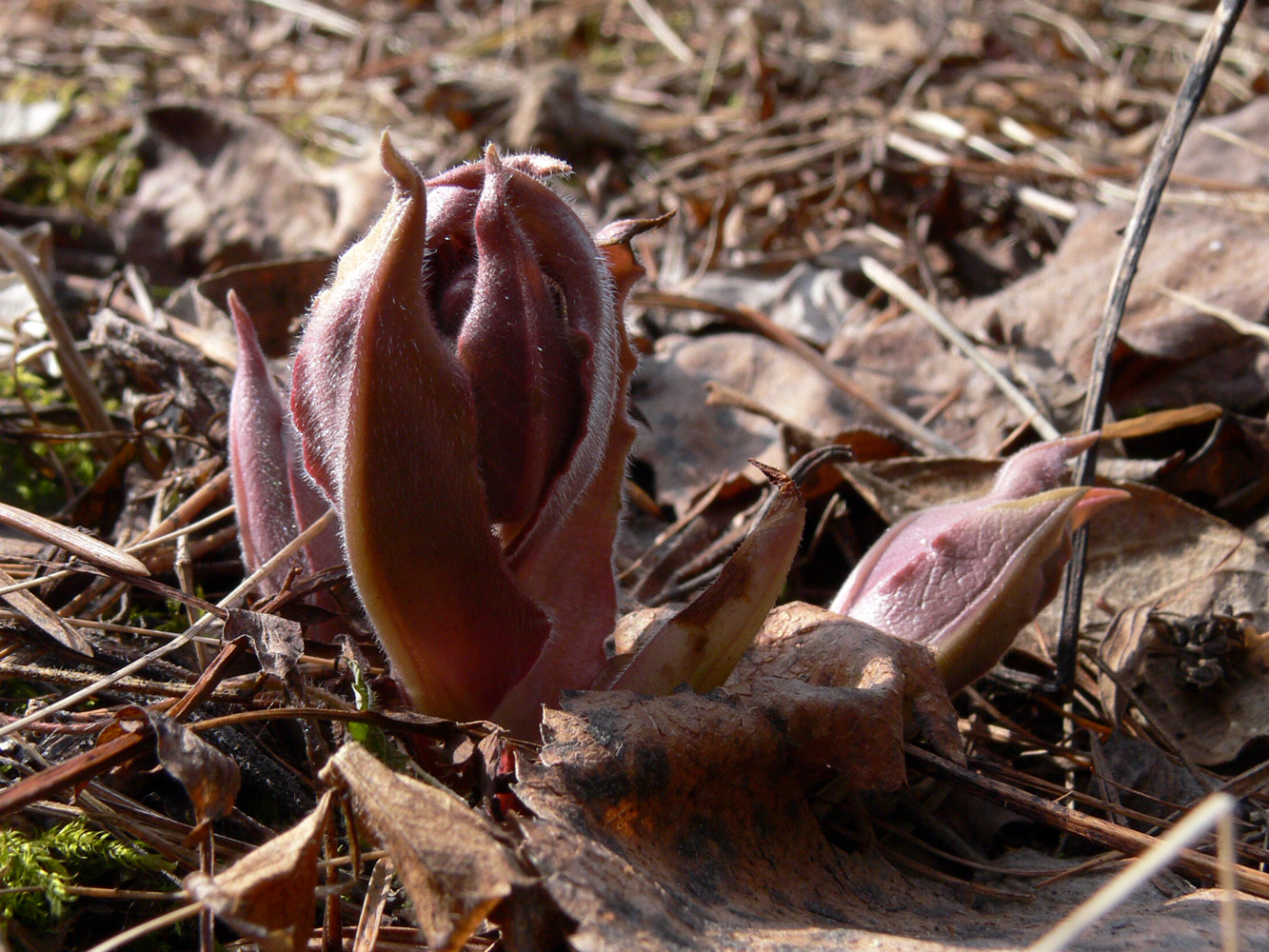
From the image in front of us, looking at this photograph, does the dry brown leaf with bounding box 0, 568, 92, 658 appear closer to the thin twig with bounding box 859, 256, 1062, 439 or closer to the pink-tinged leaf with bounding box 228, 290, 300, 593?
the pink-tinged leaf with bounding box 228, 290, 300, 593

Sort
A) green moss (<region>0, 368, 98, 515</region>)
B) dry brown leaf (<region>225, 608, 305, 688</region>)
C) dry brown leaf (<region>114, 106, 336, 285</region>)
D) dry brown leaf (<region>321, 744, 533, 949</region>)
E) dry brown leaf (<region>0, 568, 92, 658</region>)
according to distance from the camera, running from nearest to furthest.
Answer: dry brown leaf (<region>321, 744, 533, 949</region>) < dry brown leaf (<region>225, 608, 305, 688</region>) < dry brown leaf (<region>0, 568, 92, 658</region>) < green moss (<region>0, 368, 98, 515</region>) < dry brown leaf (<region>114, 106, 336, 285</region>)

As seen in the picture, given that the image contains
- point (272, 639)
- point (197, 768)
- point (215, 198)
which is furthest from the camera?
point (215, 198)

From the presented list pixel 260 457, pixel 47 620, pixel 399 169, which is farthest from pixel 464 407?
pixel 47 620

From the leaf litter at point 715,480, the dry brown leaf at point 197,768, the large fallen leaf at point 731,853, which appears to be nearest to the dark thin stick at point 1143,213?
the leaf litter at point 715,480

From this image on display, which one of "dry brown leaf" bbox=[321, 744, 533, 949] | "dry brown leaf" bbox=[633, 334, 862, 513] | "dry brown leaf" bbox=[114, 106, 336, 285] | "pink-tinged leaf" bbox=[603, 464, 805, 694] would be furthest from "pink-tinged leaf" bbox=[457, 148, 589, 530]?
"dry brown leaf" bbox=[114, 106, 336, 285]

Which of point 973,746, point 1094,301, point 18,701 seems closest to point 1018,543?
point 973,746

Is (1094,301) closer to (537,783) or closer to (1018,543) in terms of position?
(1018,543)

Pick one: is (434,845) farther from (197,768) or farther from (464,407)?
(464,407)
